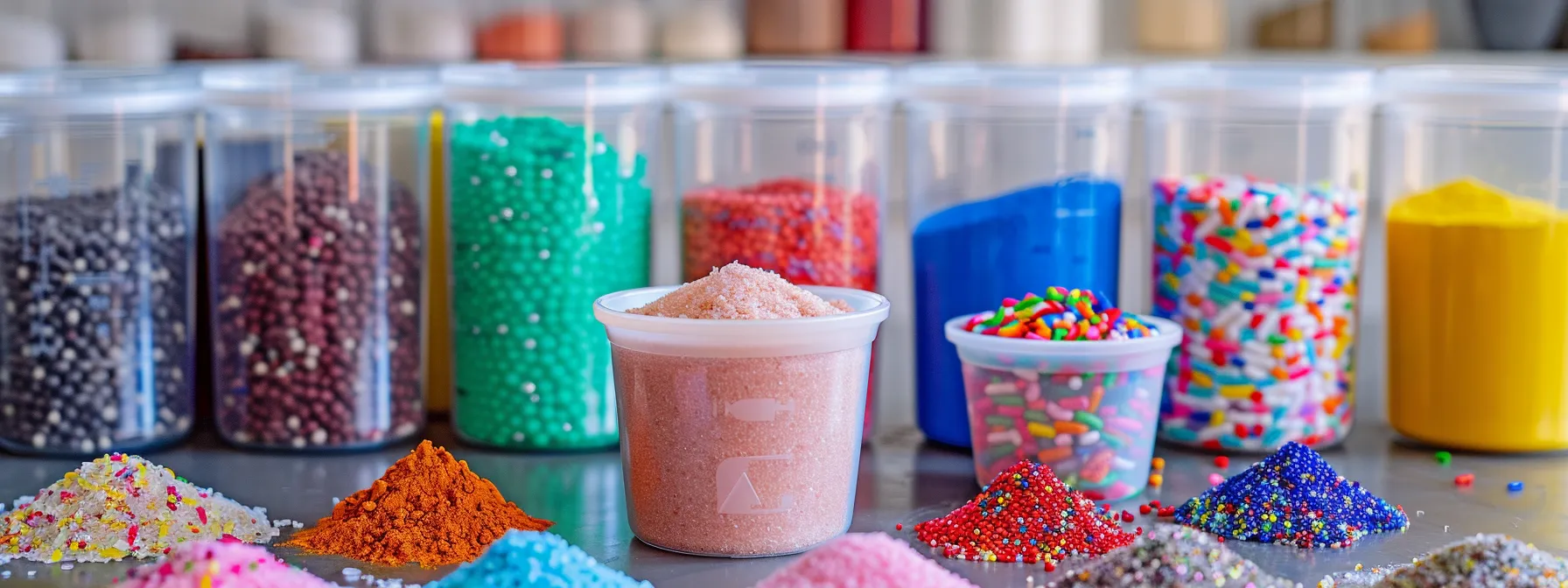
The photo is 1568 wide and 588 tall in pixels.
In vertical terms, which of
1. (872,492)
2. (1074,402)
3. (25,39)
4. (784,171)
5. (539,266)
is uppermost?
(25,39)

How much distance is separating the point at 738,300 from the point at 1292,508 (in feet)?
1.94

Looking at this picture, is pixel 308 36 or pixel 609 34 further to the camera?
pixel 609 34

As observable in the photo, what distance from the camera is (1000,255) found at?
6.03 feet

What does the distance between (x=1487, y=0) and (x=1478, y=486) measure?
195 centimetres

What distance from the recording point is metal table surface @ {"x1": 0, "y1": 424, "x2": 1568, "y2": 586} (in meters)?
1.41

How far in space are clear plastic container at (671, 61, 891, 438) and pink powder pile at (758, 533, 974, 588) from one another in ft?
1.93

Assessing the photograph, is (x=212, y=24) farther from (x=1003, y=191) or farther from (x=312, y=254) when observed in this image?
(x=1003, y=191)

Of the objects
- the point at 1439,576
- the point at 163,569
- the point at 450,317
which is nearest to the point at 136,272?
the point at 450,317

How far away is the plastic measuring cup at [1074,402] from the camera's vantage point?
162 centimetres

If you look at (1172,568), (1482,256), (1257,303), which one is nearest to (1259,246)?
(1257,303)

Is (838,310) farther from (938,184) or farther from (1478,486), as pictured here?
(1478,486)

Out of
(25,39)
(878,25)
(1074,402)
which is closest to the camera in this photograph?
(1074,402)

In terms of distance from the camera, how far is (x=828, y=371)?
1443mm

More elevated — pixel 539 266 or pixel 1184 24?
pixel 1184 24
